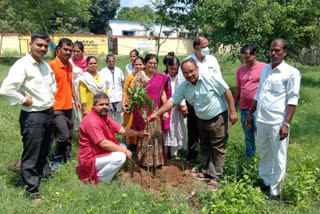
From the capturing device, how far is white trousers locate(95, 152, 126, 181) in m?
3.79

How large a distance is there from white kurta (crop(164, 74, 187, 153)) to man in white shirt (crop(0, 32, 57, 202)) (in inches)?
77.9

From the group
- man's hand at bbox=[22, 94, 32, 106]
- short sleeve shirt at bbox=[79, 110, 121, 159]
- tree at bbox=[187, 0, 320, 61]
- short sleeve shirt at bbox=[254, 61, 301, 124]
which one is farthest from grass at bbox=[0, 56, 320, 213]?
tree at bbox=[187, 0, 320, 61]

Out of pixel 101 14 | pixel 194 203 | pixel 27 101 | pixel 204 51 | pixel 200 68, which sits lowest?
pixel 194 203

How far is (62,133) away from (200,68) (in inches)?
92.8

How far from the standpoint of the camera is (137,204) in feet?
9.99

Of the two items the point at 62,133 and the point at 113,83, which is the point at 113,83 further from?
the point at 62,133

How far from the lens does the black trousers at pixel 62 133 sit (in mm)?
4242

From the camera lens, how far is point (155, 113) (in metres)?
3.97

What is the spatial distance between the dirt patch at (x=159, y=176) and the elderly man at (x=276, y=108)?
1137 millimetres

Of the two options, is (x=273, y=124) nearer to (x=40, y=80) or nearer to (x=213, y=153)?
(x=213, y=153)

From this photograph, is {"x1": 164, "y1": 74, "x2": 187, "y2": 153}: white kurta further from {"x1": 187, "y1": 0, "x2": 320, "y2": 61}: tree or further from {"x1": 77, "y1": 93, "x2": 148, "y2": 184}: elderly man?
{"x1": 187, "y1": 0, "x2": 320, "y2": 61}: tree

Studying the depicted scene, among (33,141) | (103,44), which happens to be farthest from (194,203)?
(103,44)

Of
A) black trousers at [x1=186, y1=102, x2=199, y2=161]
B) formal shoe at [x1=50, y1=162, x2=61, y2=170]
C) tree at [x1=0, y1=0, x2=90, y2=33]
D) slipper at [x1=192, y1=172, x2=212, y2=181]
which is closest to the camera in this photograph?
slipper at [x1=192, y1=172, x2=212, y2=181]

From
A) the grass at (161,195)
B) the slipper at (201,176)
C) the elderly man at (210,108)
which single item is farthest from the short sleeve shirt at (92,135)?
the slipper at (201,176)
